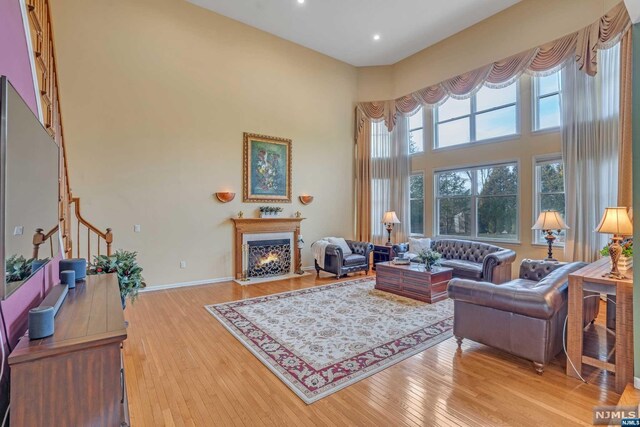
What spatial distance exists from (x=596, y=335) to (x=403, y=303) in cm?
219

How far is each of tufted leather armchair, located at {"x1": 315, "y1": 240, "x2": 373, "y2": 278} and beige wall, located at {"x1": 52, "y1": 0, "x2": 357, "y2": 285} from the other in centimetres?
120

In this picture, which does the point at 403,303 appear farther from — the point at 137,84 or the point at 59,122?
the point at 137,84

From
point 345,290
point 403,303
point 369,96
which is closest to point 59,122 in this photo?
point 345,290

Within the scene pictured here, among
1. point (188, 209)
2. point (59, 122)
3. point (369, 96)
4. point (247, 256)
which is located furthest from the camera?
point (369, 96)

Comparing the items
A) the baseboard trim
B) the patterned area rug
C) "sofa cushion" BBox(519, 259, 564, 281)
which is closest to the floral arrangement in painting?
the baseboard trim

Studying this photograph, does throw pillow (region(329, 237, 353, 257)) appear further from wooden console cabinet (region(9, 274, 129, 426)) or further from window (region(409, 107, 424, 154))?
wooden console cabinet (region(9, 274, 129, 426))

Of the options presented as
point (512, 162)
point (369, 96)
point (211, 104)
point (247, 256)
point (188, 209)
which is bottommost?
point (247, 256)

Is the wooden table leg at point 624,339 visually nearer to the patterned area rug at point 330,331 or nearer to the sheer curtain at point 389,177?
the patterned area rug at point 330,331

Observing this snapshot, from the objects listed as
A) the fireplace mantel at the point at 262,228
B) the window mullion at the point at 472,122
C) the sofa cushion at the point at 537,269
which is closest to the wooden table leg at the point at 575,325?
the sofa cushion at the point at 537,269

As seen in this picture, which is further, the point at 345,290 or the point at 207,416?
the point at 345,290

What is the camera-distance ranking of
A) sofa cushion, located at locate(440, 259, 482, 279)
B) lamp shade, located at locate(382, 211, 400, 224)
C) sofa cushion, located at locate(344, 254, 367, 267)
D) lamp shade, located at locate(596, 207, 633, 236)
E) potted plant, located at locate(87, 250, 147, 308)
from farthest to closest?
lamp shade, located at locate(382, 211, 400, 224), sofa cushion, located at locate(344, 254, 367, 267), sofa cushion, located at locate(440, 259, 482, 279), potted plant, located at locate(87, 250, 147, 308), lamp shade, located at locate(596, 207, 633, 236)

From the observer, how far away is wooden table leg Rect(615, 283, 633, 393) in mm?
2348

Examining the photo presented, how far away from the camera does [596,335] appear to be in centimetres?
338

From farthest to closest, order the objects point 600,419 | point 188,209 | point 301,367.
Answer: point 188,209 → point 301,367 → point 600,419
